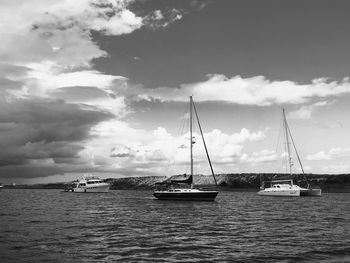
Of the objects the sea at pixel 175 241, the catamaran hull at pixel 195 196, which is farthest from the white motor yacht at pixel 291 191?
the sea at pixel 175 241

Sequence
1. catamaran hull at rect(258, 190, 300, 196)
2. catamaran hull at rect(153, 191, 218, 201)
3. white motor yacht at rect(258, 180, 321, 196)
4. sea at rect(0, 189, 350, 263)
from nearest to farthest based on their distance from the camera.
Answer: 1. sea at rect(0, 189, 350, 263)
2. catamaran hull at rect(153, 191, 218, 201)
3. catamaran hull at rect(258, 190, 300, 196)
4. white motor yacht at rect(258, 180, 321, 196)

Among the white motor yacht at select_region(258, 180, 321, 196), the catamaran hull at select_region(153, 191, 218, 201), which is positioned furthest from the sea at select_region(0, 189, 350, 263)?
the white motor yacht at select_region(258, 180, 321, 196)

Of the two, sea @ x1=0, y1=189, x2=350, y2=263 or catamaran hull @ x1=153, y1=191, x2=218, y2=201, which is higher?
catamaran hull @ x1=153, y1=191, x2=218, y2=201

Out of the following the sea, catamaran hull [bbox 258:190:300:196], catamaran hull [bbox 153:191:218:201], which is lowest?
the sea

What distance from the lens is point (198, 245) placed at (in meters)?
26.7

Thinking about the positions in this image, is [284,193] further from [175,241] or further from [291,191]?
[175,241]

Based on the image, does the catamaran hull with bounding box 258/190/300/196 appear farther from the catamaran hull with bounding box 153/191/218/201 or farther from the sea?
the sea

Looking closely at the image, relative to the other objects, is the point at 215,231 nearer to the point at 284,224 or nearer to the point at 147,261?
the point at 284,224

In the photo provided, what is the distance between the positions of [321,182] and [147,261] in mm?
153142

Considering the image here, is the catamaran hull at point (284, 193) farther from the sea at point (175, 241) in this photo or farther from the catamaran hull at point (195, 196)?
the sea at point (175, 241)

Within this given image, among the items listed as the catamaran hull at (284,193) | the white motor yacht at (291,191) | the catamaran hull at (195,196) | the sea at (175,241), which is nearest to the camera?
the sea at (175,241)

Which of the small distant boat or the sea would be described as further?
the small distant boat

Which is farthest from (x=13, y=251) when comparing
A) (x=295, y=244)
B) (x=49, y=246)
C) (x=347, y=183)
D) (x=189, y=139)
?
(x=347, y=183)

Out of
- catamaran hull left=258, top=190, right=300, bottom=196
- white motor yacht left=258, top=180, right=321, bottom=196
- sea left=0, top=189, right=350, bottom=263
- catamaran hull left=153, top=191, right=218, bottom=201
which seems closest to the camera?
sea left=0, top=189, right=350, bottom=263
